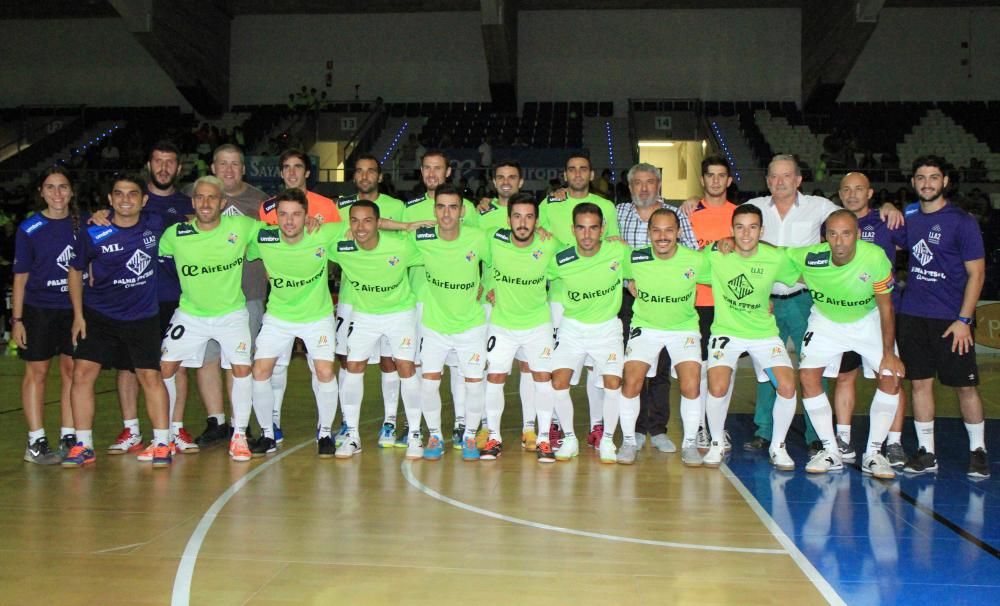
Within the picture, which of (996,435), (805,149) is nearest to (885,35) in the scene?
(805,149)

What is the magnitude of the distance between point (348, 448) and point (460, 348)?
1145mm

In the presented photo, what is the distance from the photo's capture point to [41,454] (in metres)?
6.68

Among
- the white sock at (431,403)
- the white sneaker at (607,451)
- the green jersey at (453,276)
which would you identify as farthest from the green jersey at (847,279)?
the white sock at (431,403)

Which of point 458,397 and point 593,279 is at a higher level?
point 593,279

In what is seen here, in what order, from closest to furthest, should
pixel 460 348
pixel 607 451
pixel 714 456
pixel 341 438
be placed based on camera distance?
pixel 714 456 → pixel 607 451 → pixel 460 348 → pixel 341 438

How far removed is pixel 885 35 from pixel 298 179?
23810 millimetres

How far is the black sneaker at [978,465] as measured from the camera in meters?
6.44

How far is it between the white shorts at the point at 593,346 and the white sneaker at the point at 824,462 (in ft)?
4.90

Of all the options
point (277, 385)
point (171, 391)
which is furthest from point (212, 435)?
point (277, 385)

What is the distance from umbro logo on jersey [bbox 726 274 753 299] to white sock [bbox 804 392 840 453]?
2.91 ft

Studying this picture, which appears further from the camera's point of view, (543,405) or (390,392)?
(390,392)

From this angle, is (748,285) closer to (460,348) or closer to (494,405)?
(494,405)

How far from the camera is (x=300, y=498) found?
18.7ft

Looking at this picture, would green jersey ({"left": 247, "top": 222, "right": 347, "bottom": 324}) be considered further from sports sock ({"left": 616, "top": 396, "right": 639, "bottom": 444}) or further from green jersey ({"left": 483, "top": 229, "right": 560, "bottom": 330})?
sports sock ({"left": 616, "top": 396, "right": 639, "bottom": 444})
